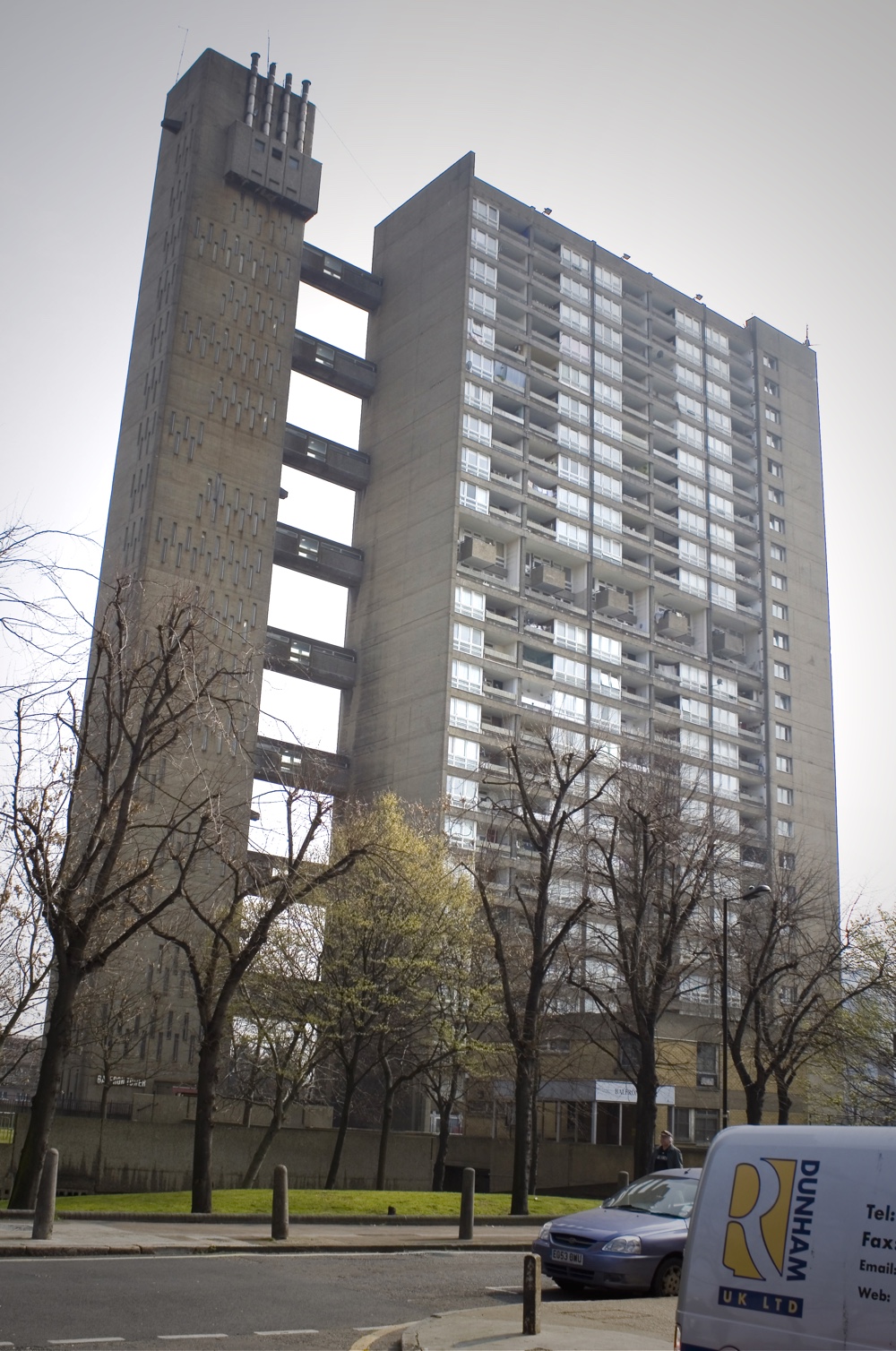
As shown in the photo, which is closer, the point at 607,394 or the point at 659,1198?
the point at 659,1198

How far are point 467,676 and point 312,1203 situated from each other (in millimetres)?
49493

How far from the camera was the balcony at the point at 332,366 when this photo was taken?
77250mm

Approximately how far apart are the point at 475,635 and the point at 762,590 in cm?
2878

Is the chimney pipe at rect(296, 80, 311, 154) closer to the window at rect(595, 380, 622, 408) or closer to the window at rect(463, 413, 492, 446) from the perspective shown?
the window at rect(463, 413, 492, 446)

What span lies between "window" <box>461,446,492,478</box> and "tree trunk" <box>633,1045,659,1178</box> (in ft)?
162

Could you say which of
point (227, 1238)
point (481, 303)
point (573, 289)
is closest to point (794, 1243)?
point (227, 1238)

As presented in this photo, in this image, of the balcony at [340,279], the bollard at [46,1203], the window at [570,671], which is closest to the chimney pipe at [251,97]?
the balcony at [340,279]

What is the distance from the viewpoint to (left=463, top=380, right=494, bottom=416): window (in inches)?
2982

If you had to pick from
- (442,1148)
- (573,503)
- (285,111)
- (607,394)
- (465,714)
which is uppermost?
(285,111)

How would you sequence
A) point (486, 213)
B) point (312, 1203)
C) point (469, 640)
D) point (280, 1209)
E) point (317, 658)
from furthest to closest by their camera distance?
point (486, 213) < point (317, 658) < point (469, 640) < point (312, 1203) < point (280, 1209)

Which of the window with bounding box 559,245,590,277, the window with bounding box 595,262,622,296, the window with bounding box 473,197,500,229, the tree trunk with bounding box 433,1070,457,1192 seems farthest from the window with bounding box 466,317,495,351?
the tree trunk with bounding box 433,1070,457,1192

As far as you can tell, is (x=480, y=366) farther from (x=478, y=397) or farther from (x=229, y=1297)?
(x=229, y=1297)

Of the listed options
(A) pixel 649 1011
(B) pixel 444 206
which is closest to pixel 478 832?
(A) pixel 649 1011

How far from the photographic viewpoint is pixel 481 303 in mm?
78812
